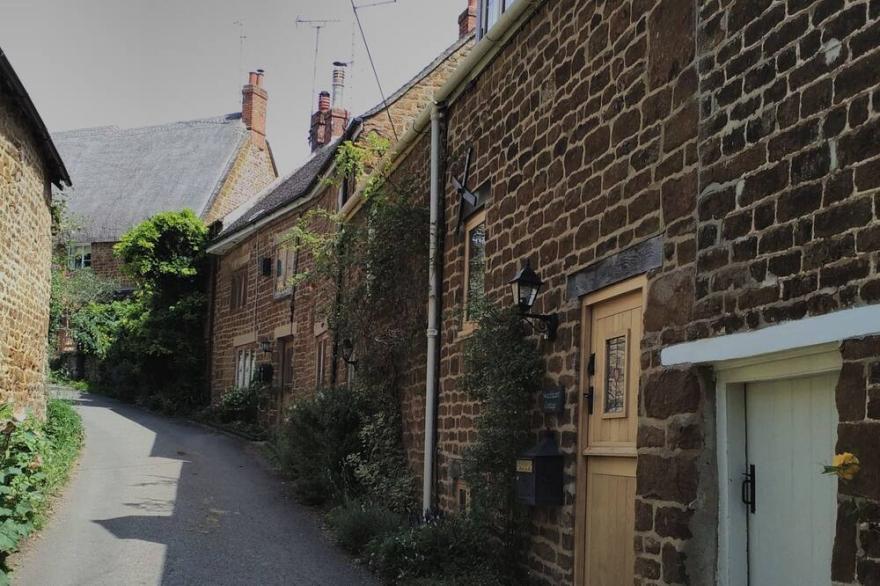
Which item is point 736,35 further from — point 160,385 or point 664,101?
point 160,385

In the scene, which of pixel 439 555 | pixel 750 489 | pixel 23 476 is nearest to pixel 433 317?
pixel 439 555

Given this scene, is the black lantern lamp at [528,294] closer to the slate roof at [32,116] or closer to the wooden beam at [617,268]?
the wooden beam at [617,268]

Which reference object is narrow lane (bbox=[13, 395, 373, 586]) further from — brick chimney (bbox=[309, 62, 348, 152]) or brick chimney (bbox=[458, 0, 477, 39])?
brick chimney (bbox=[309, 62, 348, 152])

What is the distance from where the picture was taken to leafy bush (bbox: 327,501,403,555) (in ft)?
31.9

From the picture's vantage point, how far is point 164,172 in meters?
37.3

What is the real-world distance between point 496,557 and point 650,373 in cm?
278

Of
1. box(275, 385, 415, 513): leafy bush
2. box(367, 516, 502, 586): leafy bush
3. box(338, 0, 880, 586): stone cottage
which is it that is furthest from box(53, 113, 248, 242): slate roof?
box(338, 0, 880, 586): stone cottage

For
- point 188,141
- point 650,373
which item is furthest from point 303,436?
point 188,141

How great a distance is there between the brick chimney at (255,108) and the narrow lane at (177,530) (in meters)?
21.2

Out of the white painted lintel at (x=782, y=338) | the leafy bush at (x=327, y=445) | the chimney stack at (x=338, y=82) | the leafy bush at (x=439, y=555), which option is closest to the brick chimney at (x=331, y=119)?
the chimney stack at (x=338, y=82)

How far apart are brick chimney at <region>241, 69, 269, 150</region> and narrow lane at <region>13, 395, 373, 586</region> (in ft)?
69.6

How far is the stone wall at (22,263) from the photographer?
1328cm

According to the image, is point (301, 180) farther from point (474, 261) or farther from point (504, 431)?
point (504, 431)

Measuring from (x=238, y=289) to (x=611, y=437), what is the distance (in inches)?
779
